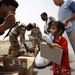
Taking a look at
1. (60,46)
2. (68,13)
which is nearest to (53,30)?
(60,46)

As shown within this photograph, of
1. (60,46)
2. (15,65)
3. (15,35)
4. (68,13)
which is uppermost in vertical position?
(68,13)

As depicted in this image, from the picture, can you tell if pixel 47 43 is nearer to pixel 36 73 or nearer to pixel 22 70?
pixel 22 70

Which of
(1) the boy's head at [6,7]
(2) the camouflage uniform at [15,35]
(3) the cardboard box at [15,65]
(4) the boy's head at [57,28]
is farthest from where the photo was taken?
(2) the camouflage uniform at [15,35]

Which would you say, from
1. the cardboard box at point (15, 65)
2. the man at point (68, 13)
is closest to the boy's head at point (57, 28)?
the man at point (68, 13)

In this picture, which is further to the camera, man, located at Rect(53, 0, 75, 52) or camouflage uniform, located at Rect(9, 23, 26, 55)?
camouflage uniform, located at Rect(9, 23, 26, 55)

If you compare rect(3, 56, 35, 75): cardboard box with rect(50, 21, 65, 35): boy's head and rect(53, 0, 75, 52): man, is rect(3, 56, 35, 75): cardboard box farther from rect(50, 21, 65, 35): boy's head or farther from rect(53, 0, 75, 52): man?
rect(53, 0, 75, 52): man

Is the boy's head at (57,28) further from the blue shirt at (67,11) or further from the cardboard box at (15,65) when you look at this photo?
the cardboard box at (15,65)

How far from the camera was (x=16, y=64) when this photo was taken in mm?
1918

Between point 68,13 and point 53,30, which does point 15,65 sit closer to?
point 53,30

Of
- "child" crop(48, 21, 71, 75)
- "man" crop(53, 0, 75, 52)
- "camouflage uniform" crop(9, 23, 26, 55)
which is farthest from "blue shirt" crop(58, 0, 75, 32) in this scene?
"camouflage uniform" crop(9, 23, 26, 55)

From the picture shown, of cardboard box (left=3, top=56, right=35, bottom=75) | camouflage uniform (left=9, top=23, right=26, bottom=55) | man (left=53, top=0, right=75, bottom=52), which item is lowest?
cardboard box (left=3, top=56, right=35, bottom=75)

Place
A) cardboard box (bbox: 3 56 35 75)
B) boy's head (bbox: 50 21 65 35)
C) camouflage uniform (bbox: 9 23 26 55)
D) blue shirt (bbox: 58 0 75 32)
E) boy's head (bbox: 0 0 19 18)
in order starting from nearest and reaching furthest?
boy's head (bbox: 0 0 19 18) < cardboard box (bbox: 3 56 35 75) < boy's head (bbox: 50 21 65 35) < blue shirt (bbox: 58 0 75 32) < camouflage uniform (bbox: 9 23 26 55)

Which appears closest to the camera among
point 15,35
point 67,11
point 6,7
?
point 6,7

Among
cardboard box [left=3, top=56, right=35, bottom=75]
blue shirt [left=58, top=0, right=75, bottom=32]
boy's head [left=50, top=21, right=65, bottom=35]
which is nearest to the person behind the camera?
cardboard box [left=3, top=56, right=35, bottom=75]
